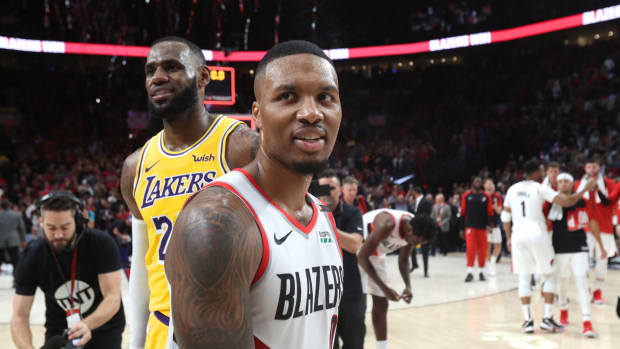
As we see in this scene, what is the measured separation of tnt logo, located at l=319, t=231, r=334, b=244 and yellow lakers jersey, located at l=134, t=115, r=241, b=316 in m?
0.83

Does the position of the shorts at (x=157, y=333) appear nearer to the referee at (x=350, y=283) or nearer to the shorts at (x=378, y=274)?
the referee at (x=350, y=283)

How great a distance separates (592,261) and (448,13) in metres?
13.8

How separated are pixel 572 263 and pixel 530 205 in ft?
2.91

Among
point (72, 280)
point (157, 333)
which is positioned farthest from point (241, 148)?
point (72, 280)

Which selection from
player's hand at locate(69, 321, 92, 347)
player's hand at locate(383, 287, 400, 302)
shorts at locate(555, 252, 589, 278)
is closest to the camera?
player's hand at locate(69, 321, 92, 347)

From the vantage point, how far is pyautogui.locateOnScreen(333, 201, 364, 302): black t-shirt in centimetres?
461

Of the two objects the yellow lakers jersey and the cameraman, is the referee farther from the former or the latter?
the yellow lakers jersey

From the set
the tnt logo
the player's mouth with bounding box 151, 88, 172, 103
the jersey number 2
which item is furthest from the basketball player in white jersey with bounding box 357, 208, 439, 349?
the tnt logo

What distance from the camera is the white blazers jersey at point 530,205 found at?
664cm

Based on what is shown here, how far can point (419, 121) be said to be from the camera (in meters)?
23.7

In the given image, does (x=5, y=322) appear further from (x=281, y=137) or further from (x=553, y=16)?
(x=553, y=16)

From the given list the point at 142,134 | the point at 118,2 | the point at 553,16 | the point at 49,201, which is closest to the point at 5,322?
the point at 49,201

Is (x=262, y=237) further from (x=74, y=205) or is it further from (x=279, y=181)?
(x=74, y=205)

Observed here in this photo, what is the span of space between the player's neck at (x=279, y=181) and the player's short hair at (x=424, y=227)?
3.90m
